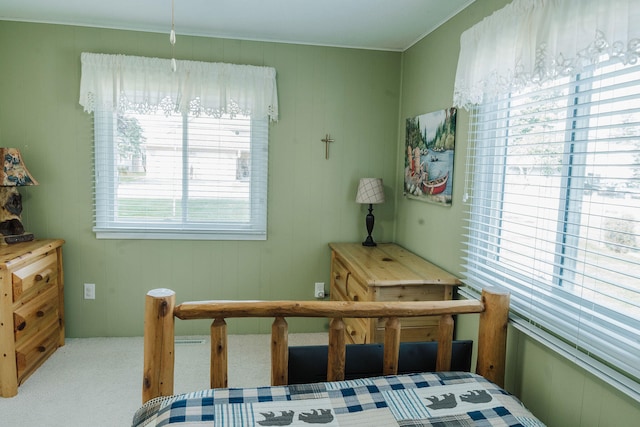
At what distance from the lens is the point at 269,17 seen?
292cm

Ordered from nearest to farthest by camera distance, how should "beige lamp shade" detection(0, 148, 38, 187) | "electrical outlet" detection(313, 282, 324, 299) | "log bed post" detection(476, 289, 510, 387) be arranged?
"log bed post" detection(476, 289, 510, 387) → "beige lamp shade" detection(0, 148, 38, 187) → "electrical outlet" detection(313, 282, 324, 299)

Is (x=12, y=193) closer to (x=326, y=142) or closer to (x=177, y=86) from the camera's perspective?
(x=177, y=86)

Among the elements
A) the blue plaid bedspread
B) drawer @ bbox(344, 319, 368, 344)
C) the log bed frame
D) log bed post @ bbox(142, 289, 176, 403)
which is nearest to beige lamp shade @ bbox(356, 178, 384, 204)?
drawer @ bbox(344, 319, 368, 344)

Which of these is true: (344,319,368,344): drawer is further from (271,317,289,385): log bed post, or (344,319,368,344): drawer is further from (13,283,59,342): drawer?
(13,283,59,342): drawer

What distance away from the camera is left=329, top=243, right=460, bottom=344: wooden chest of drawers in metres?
2.46

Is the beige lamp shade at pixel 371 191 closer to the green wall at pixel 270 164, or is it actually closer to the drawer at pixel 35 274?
the green wall at pixel 270 164

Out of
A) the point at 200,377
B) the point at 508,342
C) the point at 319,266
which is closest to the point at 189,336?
the point at 200,377

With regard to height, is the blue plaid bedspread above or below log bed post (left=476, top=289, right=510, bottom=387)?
below

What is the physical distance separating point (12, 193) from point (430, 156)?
→ 2793 mm

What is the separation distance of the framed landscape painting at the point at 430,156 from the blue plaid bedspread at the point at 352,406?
1348mm

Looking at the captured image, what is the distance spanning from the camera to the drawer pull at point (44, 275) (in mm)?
2908

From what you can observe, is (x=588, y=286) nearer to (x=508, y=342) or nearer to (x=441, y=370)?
(x=508, y=342)

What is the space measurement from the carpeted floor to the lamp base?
826 mm

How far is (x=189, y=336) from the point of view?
353 cm
